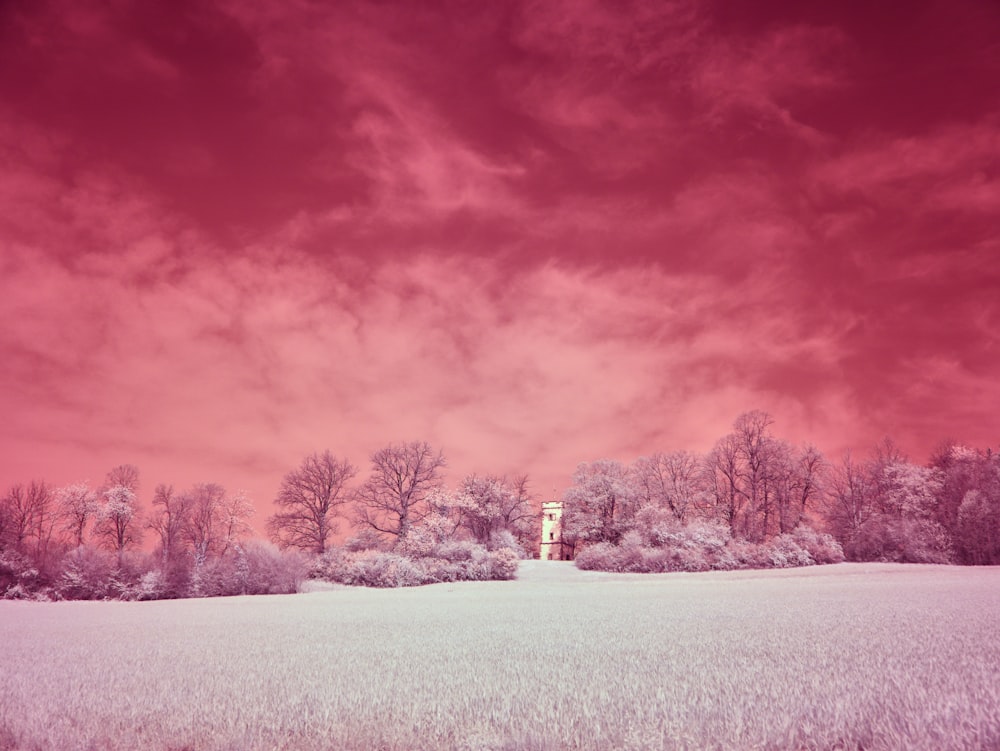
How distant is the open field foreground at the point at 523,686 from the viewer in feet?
13.6

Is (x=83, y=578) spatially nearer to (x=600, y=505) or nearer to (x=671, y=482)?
(x=600, y=505)

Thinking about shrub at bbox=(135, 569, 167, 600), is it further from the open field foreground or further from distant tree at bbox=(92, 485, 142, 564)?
the open field foreground

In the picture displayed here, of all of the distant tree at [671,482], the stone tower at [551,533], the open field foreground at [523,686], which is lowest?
the stone tower at [551,533]

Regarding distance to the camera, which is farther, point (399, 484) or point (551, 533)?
point (551, 533)

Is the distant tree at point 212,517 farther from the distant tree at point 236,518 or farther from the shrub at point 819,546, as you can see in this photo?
the shrub at point 819,546

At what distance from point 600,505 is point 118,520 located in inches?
1572

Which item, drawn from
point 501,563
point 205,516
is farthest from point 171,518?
point 501,563

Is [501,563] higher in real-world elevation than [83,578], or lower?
lower

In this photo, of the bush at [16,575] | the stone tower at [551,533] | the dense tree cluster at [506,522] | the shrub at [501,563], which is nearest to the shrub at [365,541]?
the dense tree cluster at [506,522]

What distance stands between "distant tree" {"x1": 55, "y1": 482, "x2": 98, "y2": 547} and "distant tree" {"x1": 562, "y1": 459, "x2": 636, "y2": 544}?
128 feet

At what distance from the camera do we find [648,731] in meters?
4.09

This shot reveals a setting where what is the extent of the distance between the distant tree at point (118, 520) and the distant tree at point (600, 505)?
36.6 metres

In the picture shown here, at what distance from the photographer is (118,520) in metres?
37.1

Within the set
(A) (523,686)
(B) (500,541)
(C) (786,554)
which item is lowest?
(B) (500,541)
